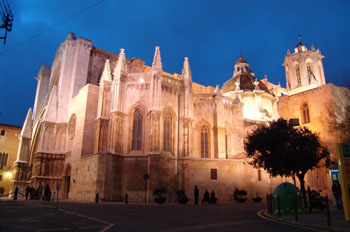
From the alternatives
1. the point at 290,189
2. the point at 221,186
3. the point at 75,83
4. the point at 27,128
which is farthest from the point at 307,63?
the point at 27,128

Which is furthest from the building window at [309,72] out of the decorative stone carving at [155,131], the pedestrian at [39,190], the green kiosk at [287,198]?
the pedestrian at [39,190]

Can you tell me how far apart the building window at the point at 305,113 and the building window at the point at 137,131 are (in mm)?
25427

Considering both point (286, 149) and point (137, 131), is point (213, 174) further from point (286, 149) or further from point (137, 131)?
point (286, 149)

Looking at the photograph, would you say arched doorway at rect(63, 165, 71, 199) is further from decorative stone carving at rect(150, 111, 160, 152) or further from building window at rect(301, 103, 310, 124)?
building window at rect(301, 103, 310, 124)

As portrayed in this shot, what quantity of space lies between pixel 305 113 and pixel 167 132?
23402 mm

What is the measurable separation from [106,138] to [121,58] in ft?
26.4

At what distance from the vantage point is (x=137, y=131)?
1077 inches

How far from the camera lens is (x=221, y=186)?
26.2 m

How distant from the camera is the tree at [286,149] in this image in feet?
59.4

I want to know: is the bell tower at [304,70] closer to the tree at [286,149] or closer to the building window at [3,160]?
the tree at [286,149]

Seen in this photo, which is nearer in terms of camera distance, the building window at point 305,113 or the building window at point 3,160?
the building window at point 305,113

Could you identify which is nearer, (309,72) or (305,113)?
(305,113)

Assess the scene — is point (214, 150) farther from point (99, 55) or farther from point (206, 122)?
point (99, 55)

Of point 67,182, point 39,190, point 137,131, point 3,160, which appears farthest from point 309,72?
point 3,160
